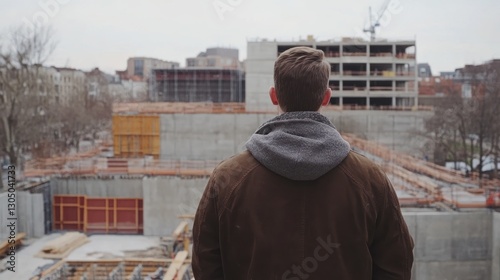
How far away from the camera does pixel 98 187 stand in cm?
1371

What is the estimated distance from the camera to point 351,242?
3.85 feet

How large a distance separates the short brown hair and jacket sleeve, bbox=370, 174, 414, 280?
0.86 feet

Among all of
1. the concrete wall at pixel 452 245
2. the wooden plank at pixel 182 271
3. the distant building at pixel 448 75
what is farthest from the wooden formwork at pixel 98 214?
the distant building at pixel 448 75

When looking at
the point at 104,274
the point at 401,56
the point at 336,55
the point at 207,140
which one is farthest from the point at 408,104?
the point at 104,274

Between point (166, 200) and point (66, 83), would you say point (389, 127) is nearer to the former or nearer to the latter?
point (166, 200)

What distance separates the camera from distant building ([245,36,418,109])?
22.5 meters

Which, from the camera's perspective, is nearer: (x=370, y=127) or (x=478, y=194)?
(x=478, y=194)

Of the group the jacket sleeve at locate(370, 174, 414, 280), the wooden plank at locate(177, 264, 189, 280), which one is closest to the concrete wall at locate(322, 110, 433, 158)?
the wooden plank at locate(177, 264, 189, 280)

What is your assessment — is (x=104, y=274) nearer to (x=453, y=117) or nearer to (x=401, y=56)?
(x=453, y=117)

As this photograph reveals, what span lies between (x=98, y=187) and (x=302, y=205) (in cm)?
1332

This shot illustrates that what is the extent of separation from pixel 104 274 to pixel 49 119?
15.8m

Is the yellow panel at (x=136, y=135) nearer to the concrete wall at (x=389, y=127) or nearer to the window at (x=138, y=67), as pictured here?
the concrete wall at (x=389, y=127)

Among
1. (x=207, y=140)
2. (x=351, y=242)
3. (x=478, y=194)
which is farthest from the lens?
(x=207, y=140)

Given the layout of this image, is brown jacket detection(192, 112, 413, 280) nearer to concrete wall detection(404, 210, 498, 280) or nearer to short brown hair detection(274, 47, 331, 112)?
short brown hair detection(274, 47, 331, 112)
